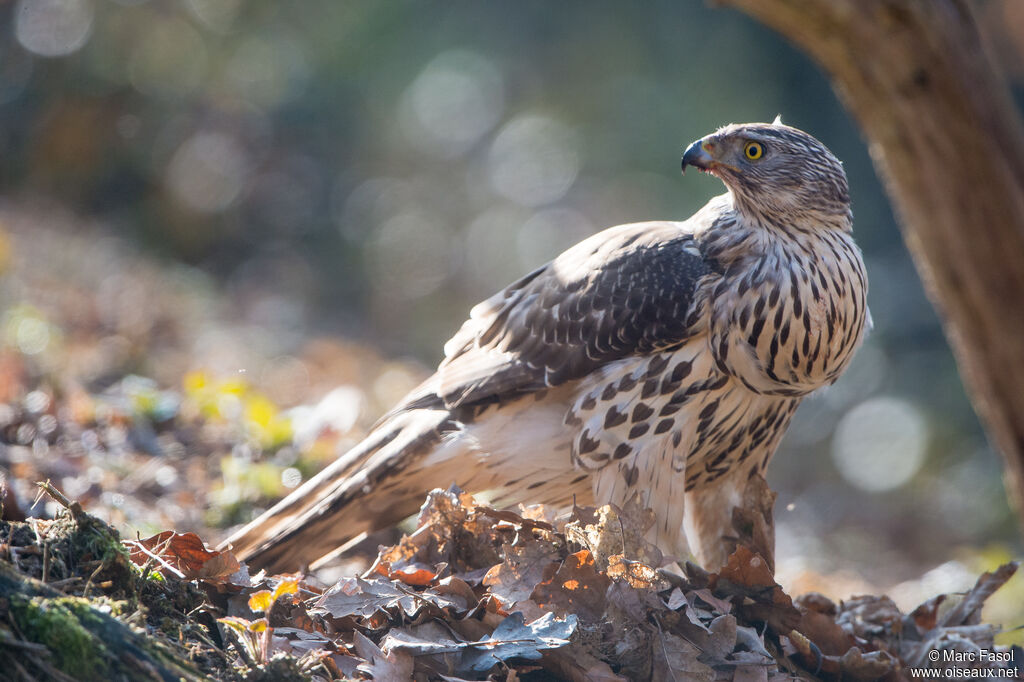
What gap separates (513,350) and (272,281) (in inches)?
285

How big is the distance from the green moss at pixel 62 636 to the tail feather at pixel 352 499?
4.41 ft

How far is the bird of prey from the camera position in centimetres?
351

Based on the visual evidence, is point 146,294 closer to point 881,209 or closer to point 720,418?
point 720,418

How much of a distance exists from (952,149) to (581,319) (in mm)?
1399

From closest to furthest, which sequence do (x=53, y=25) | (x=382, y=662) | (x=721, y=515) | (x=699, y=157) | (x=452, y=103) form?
(x=382, y=662) < (x=699, y=157) < (x=721, y=515) < (x=452, y=103) < (x=53, y=25)

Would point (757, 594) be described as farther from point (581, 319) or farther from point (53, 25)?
point (53, 25)

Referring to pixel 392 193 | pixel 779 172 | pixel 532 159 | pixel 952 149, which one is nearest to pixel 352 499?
pixel 779 172

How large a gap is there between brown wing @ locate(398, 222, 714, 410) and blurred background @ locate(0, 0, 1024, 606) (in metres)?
1.57

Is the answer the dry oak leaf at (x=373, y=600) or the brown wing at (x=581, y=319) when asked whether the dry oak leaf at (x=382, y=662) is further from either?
the brown wing at (x=581, y=319)

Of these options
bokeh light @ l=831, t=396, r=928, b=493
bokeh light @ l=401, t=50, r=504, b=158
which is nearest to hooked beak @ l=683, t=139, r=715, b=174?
bokeh light @ l=831, t=396, r=928, b=493

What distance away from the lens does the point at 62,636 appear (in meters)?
2.07

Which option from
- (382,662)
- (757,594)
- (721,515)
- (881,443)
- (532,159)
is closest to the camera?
(382,662)

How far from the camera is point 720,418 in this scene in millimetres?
3623

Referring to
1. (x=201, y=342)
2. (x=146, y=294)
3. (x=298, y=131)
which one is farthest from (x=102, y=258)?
(x=298, y=131)
